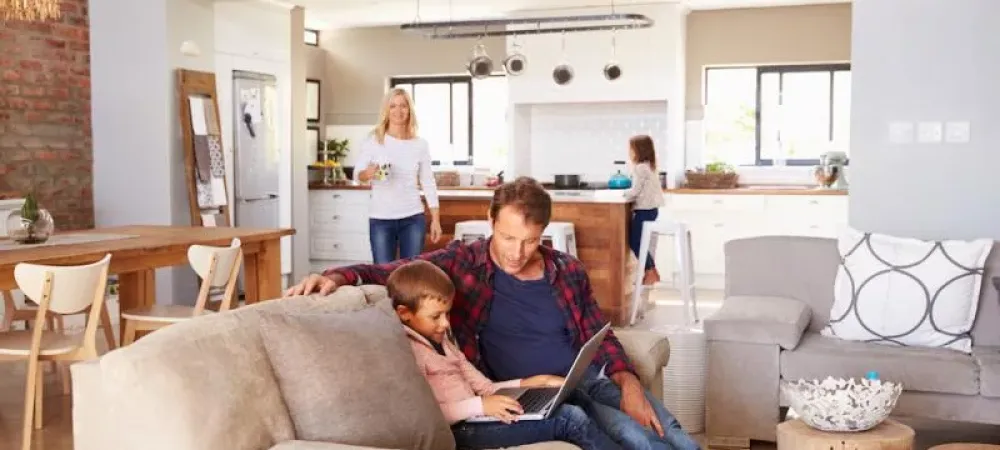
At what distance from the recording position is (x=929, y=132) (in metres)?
5.68

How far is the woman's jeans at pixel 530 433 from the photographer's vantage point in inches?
112

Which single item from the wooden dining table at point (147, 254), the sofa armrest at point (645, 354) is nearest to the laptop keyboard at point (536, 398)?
the sofa armrest at point (645, 354)

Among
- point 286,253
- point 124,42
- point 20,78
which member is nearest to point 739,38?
point 286,253

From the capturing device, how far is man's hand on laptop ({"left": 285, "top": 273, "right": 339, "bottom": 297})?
291 cm

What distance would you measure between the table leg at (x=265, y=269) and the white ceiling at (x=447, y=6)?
143 inches

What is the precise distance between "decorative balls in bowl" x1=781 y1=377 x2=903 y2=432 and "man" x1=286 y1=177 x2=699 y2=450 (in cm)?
47

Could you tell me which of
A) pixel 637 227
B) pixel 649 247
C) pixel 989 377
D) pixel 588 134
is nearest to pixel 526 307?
pixel 989 377

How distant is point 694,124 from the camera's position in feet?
33.7

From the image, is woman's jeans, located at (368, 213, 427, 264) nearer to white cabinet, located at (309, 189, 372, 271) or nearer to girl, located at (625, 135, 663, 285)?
girl, located at (625, 135, 663, 285)

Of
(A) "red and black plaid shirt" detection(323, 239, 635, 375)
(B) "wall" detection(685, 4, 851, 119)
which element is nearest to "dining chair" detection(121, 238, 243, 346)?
(A) "red and black plaid shirt" detection(323, 239, 635, 375)

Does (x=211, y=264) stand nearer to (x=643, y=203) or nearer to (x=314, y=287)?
(x=314, y=287)

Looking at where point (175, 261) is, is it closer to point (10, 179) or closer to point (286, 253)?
point (10, 179)

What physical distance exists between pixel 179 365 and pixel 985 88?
4552mm

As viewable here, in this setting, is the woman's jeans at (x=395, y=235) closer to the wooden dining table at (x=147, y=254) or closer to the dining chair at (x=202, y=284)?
the wooden dining table at (x=147, y=254)
